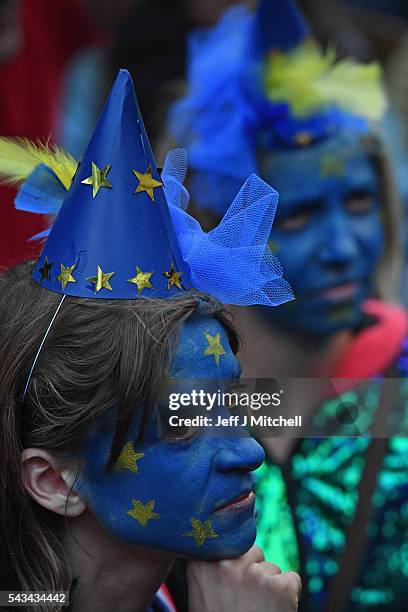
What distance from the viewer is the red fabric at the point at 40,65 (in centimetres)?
426

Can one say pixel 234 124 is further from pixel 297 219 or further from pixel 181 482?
pixel 181 482

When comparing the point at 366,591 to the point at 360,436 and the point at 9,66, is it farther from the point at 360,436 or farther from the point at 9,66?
the point at 9,66

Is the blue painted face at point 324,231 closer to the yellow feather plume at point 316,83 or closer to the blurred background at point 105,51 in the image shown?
the yellow feather plume at point 316,83

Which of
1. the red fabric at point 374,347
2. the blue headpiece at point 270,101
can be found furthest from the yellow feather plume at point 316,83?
the red fabric at point 374,347

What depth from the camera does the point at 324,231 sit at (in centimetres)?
300

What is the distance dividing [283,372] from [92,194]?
947 mm

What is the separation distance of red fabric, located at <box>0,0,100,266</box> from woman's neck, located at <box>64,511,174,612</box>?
2546 millimetres

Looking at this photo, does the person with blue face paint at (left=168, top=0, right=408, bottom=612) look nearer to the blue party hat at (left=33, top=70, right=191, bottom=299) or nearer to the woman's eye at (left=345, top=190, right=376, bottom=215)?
the woman's eye at (left=345, top=190, right=376, bottom=215)

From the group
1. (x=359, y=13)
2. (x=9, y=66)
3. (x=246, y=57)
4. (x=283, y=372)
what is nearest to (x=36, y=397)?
(x=283, y=372)

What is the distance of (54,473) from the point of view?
5.74 ft

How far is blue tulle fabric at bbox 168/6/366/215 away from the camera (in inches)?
122

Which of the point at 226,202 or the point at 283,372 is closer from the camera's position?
the point at 283,372

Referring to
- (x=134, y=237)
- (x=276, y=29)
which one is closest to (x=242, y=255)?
(x=134, y=237)

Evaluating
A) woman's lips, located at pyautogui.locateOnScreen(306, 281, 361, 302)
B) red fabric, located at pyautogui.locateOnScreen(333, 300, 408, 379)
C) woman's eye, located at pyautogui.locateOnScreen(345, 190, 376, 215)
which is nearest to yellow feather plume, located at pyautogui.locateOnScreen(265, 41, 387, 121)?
woman's eye, located at pyautogui.locateOnScreen(345, 190, 376, 215)
